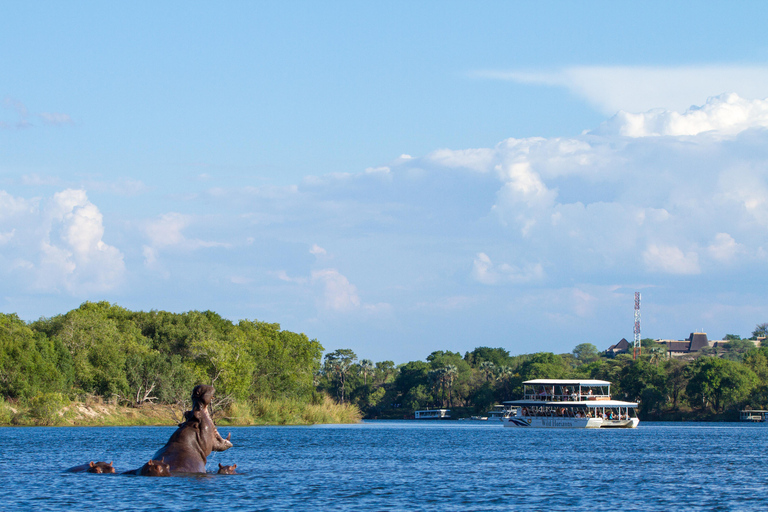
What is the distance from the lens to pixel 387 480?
47.8 metres

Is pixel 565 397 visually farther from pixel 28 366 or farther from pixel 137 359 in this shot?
pixel 28 366

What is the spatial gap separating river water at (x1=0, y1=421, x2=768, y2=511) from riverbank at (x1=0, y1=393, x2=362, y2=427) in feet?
71.6

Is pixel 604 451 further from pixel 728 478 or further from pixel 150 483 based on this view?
pixel 150 483

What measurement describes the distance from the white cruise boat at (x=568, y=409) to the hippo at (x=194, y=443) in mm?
116532

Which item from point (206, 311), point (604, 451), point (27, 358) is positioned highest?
point (206, 311)

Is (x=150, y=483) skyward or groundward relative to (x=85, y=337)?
groundward

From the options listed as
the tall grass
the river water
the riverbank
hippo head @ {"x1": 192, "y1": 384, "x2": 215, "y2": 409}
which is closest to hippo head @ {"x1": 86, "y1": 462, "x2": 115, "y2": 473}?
the river water

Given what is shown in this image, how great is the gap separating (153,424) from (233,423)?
12.0 meters

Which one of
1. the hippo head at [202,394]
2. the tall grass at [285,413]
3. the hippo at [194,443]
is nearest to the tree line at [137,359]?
the tall grass at [285,413]

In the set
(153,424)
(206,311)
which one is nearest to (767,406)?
(206,311)

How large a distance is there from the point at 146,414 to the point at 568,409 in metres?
69.9

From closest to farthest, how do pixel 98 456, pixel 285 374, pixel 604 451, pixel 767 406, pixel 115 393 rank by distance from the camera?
pixel 98 456, pixel 604 451, pixel 115 393, pixel 285 374, pixel 767 406

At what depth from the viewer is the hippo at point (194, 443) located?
36031 mm

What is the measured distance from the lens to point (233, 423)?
128625 mm
